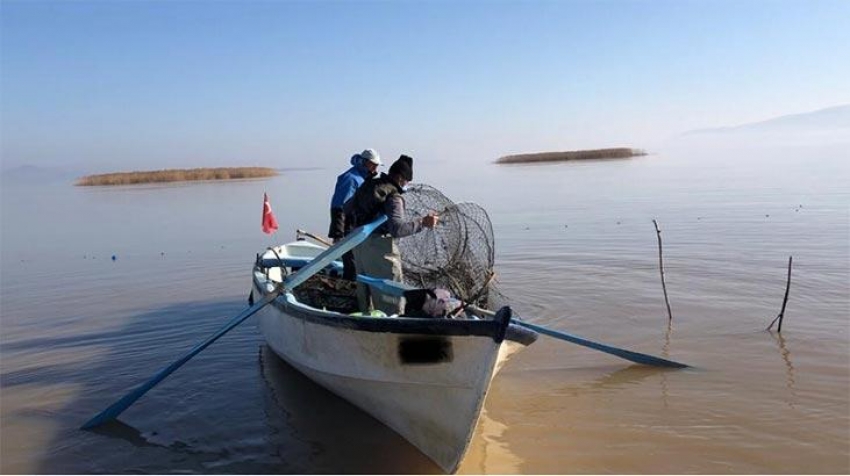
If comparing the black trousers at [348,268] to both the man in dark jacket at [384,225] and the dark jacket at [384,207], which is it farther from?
the dark jacket at [384,207]

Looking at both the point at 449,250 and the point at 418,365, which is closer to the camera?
the point at 418,365

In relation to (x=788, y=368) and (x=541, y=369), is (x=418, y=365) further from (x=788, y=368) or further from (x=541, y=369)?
(x=788, y=368)

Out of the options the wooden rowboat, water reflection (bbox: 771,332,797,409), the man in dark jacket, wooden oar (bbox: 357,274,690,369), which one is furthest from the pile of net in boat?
water reflection (bbox: 771,332,797,409)

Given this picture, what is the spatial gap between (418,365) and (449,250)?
288 centimetres

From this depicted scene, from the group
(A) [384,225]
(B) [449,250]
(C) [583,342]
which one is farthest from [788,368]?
(A) [384,225]

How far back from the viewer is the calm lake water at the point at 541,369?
496 cm

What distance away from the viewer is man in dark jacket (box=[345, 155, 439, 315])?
5.72m

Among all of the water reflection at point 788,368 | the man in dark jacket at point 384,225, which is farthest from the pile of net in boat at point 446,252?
the water reflection at point 788,368

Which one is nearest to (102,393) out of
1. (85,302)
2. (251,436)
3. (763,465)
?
(251,436)

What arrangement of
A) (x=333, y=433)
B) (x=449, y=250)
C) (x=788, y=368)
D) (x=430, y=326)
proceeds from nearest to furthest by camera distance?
(x=430, y=326) → (x=333, y=433) → (x=788, y=368) → (x=449, y=250)

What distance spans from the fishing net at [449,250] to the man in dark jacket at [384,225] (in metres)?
0.97

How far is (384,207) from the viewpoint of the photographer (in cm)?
582

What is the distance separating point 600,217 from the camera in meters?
18.3

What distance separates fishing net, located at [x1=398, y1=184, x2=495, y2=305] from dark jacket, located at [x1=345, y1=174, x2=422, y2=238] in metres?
1.25
